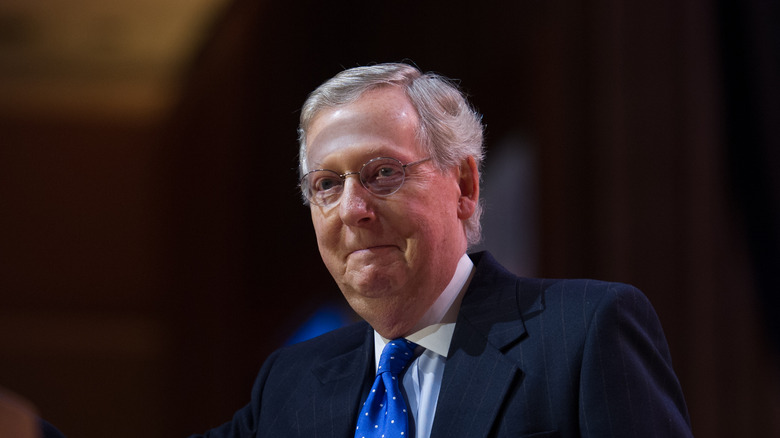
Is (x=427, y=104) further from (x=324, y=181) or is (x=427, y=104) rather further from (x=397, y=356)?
(x=397, y=356)

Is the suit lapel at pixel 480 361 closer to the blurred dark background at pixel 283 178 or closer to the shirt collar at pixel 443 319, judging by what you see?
the shirt collar at pixel 443 319

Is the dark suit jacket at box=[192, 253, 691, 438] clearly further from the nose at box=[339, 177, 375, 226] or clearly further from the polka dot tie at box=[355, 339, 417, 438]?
the nose at box=[339, 177, 375, 226]

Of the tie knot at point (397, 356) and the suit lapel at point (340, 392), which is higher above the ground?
the tie knot at point (397, 356)

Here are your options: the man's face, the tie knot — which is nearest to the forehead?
the man's face

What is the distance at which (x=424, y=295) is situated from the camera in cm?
182

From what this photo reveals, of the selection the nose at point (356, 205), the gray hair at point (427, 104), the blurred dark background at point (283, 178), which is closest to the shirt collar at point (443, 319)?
the gray hair at point (427, 104)

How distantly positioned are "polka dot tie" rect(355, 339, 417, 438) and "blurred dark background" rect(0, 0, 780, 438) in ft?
4.39

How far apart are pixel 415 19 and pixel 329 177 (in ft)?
5.43

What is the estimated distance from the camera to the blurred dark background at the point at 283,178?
9.39 feet

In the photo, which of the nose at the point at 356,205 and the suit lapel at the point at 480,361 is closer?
the suit lapel at the point at 480,361

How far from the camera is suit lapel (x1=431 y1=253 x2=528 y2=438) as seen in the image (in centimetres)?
165

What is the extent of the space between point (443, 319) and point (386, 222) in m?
0.28

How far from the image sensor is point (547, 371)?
1630 millimetres

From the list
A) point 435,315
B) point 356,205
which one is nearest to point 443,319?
point 435,315
